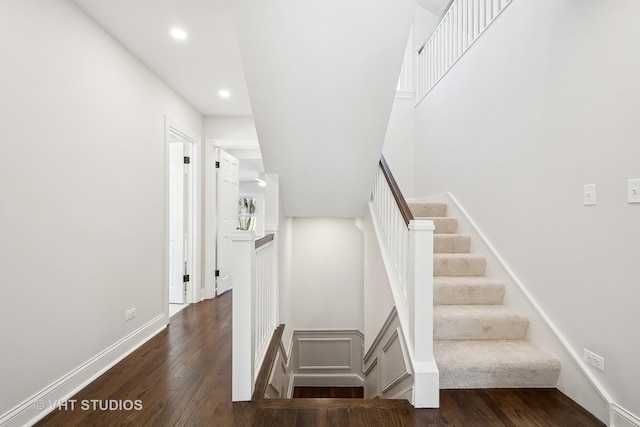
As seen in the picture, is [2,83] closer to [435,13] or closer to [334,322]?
[334,322]

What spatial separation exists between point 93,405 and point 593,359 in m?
2.84

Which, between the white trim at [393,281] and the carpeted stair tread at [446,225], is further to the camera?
the carpeted stair tread at [446,225]

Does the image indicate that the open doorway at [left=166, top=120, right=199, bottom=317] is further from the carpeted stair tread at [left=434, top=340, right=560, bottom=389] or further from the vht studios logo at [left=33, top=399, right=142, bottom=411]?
the carpeted stair tread at [left=434, top=340, right=560, bottom=389]

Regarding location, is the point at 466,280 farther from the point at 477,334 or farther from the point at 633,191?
the point at 633,191

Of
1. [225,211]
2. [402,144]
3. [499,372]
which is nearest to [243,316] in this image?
[499,372]

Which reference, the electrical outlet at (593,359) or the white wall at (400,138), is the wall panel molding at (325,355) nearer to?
the white wall at (400,138)

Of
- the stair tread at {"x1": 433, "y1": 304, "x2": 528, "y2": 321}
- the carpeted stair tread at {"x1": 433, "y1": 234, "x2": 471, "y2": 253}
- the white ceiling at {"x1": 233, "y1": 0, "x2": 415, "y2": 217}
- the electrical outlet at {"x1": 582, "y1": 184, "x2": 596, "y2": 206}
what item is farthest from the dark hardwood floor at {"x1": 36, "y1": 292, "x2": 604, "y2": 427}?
the white ceiling at {"x1": 233, "y1": 0, "x2": 415, "y2": 217}

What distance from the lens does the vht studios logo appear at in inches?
72.2

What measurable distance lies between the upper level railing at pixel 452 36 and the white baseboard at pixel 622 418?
9.51ft

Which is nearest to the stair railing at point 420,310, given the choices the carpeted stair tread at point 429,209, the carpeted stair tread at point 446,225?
the carpeted stair tread at point 446,225

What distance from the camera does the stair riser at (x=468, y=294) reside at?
8.26ft

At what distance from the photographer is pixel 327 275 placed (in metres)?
3.95

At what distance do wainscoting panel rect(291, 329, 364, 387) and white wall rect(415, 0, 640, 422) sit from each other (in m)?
2.13

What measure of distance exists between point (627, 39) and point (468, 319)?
1.80m
